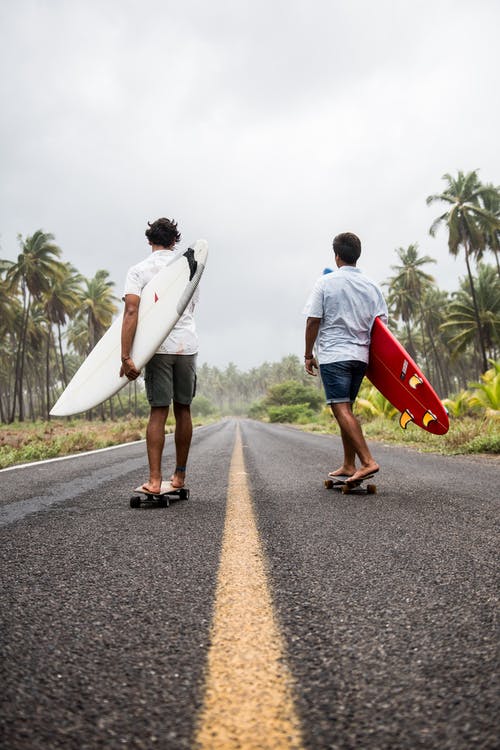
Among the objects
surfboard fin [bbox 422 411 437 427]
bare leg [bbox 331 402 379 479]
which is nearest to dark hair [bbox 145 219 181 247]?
bare leg [bbox 331 402 379 479]

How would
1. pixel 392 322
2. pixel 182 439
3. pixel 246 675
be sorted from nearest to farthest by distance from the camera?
pixel 246 675 → pixel 182 439 → pixel 392 322

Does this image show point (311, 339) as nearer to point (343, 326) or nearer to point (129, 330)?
point (343, 326)

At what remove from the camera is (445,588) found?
4.48 ft

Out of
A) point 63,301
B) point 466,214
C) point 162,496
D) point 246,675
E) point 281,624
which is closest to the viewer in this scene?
point 246,675

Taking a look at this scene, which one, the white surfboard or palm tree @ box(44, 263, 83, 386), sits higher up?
palm tree @ box(44, 263, 83, 386)

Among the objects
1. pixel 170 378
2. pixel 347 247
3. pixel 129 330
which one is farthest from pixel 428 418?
pixel 129 330

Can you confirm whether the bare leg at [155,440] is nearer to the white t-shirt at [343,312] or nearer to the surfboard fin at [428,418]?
the white t-shirt at [343,312]

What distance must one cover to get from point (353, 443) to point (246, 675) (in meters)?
2.75

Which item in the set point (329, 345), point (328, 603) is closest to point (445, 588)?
point (328, 603)

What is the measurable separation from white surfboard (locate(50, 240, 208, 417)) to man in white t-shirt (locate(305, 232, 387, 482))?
1019 millimetres

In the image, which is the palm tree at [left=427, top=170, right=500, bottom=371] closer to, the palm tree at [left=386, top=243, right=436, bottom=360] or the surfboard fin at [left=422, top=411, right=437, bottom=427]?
the palm tree at [left=386, top=243, right=436, bottom=360]

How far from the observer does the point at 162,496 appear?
2.98 m

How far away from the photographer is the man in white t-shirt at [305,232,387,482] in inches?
145

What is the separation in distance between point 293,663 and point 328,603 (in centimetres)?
36
